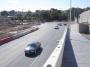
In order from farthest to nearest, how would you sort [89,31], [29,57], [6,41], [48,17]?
[48,17], [89,31], [6,41], [29,57]

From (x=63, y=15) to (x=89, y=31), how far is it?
118 metres

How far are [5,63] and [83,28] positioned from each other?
5330cm

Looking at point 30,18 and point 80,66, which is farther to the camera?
point 30,18

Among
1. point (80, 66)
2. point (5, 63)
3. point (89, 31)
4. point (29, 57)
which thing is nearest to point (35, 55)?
point (29, 57)

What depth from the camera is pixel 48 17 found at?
184 metres

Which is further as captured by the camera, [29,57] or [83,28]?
[83,28]

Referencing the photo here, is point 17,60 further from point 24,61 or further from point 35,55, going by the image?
point 35,55

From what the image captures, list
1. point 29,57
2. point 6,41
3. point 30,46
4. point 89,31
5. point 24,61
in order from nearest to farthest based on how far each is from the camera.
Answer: point 24,61 < point 29,57 < point 30,46 < point 6,41 < point 89,31

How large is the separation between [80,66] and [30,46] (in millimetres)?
9021

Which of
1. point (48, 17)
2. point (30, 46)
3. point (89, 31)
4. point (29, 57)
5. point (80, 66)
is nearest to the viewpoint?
point (80, 66)

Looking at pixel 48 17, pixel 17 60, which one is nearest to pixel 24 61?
pixel 17 60

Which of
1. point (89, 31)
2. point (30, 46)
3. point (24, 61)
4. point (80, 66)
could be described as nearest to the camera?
point (80, 66)

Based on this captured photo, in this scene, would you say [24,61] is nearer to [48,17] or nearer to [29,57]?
[29,57]

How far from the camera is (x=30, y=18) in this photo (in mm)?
189000
